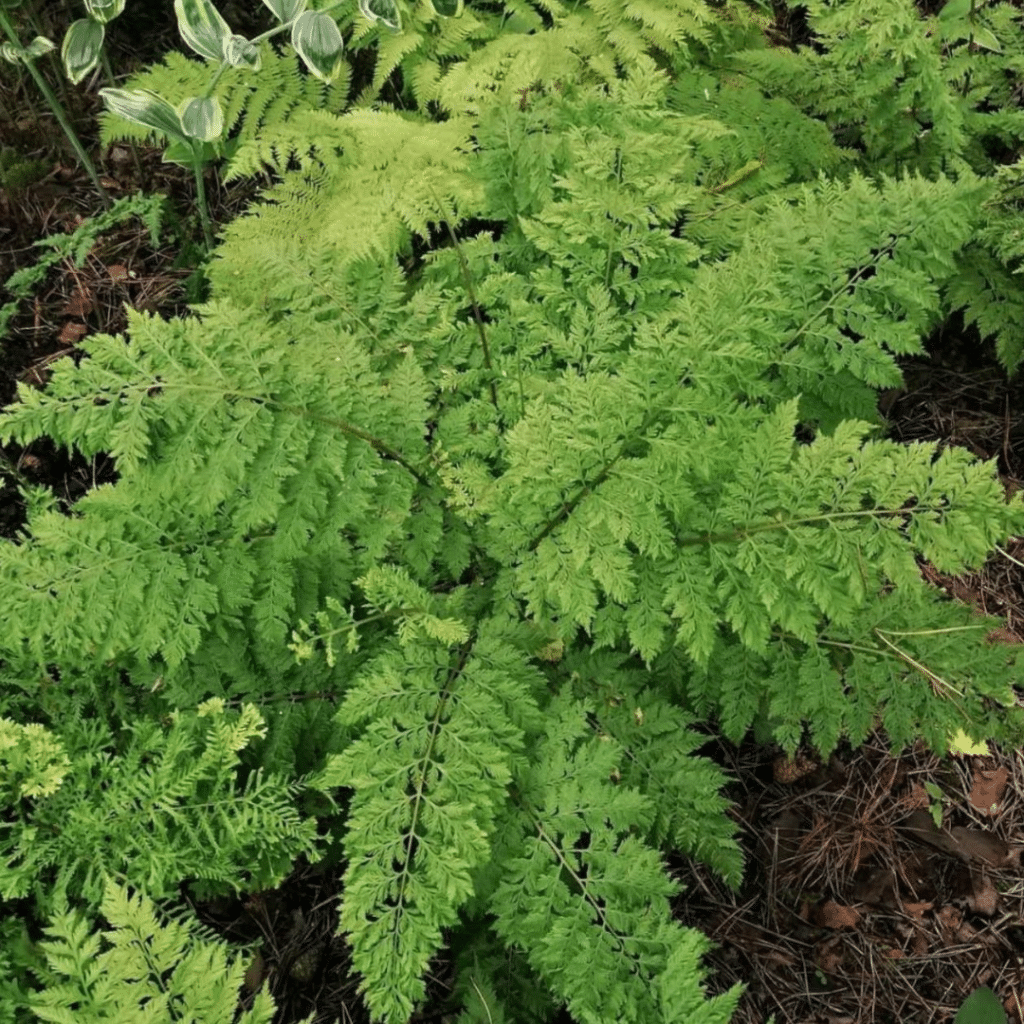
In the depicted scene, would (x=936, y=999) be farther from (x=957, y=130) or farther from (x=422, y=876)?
(x=957, y=130)

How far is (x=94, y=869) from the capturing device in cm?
194

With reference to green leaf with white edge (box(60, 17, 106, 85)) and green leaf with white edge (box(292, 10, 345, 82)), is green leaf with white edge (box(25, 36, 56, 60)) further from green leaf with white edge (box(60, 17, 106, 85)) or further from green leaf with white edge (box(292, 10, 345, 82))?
green leaf with white edge (box(292, 10, 345, 82))

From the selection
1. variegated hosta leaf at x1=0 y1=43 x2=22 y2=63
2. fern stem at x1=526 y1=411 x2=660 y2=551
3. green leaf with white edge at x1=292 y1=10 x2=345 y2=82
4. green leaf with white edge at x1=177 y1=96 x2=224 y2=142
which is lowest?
fern stem at x1=526 y1=411 x2=660 y2=551

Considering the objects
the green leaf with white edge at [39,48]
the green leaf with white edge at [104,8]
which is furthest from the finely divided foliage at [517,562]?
the green leaf with white edge at [39,48]

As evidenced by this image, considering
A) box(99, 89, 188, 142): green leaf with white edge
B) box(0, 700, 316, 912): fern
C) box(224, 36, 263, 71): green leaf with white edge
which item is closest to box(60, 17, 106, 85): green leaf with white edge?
box(99, 89, 188, 142): green leaf with white edge

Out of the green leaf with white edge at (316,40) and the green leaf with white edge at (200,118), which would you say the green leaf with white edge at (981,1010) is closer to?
the green leaf with white edge at (316,40)

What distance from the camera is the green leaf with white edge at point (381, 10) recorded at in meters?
2.57

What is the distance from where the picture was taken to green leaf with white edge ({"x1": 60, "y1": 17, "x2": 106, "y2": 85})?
9.11 feet

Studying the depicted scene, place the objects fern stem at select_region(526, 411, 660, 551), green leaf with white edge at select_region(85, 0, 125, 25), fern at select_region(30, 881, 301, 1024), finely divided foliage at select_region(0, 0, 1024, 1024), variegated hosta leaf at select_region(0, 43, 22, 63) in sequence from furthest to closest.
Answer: variegated hosta leaf at select_region(0, 43, 22, 63), green leaf with white edge at select_region(85, 0, 125, 25), fern stem at select_region(526, 411, 660, 551), finely divided foliage at select_region(0, 0, 1024, 1024), fern at select_region(30, 881, 301, 1024)

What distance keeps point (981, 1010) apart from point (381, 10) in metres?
3.19

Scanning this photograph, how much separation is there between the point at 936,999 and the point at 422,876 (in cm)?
163

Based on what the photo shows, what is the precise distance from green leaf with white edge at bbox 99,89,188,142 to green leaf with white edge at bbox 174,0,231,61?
21cm

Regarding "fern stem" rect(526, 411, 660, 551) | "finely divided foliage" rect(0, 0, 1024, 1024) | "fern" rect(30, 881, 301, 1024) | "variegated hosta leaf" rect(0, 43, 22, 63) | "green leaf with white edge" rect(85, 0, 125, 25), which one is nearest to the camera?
"fern" rect(30, 881, 301, 1024)

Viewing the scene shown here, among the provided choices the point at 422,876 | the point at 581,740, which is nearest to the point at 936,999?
the point at 581,740
